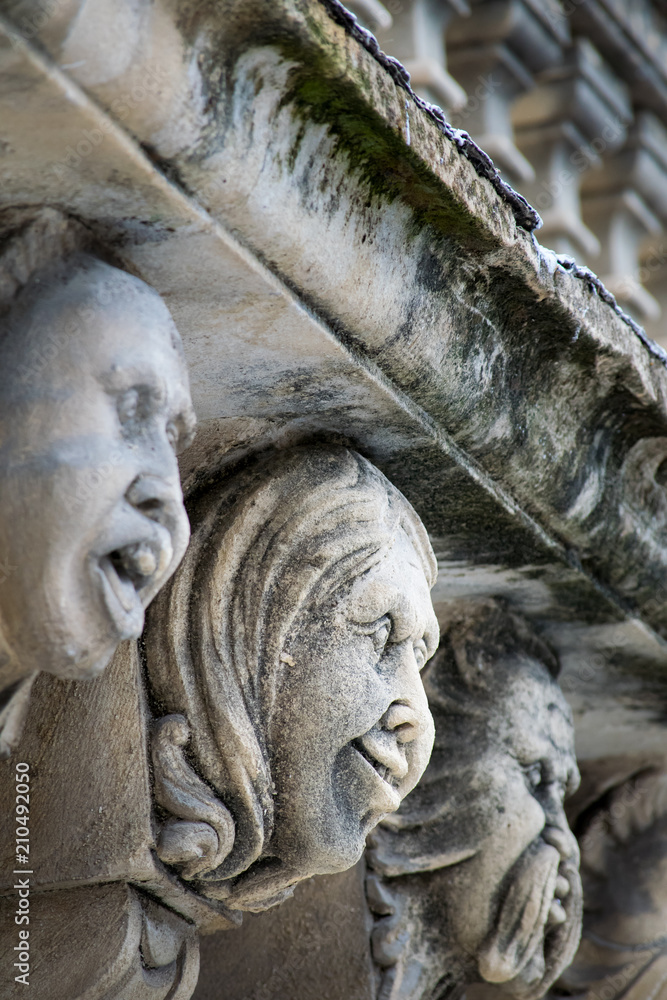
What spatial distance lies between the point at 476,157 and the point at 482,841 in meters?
1.09

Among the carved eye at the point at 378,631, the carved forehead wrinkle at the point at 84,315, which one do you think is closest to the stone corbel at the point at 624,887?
the carved eye at the point at 378,631

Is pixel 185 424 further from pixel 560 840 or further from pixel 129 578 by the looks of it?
pixel 560 840

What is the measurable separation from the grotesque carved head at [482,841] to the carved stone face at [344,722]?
0.46 meters

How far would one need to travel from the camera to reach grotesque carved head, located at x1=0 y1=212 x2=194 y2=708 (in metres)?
0.94

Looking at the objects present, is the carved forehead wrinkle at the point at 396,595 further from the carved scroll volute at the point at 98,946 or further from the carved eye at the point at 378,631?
the carved scroll volute at the point at 98,946

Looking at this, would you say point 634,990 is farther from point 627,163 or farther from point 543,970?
point 627,163

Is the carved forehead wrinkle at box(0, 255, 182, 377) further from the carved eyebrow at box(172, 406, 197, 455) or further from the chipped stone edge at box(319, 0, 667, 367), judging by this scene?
the chipped stone edge at box(319, 0, 667, 367)

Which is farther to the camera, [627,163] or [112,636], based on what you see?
[627,163]

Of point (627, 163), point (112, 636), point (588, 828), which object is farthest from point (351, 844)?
point (627, 163)

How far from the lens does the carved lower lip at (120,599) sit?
97 cm

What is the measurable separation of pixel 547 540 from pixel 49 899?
0.84m

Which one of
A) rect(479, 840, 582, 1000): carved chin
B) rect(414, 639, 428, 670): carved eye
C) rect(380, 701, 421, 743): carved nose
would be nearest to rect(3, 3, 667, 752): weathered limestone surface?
rect(414, 639, 428, 670): carved eye

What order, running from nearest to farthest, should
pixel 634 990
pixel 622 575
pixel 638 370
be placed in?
pixel 638 370, pixel 622 575, pixel 634 990

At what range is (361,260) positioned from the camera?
3.90ft
